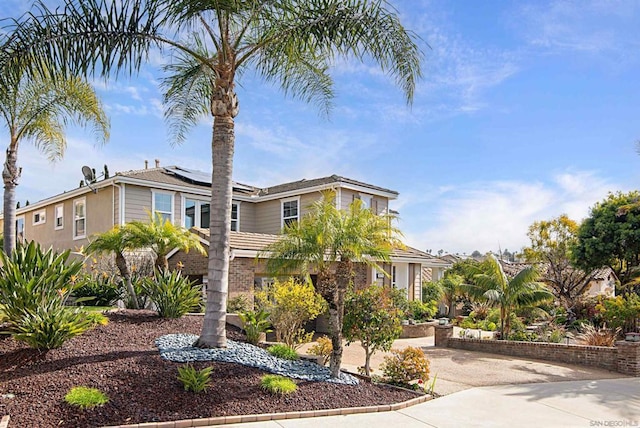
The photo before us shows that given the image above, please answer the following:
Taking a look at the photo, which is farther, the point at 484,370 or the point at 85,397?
the point at 484,370

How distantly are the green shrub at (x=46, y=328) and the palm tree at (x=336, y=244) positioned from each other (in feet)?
14.8

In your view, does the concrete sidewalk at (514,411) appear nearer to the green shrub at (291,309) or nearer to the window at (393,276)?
the green shrub at (291,309)

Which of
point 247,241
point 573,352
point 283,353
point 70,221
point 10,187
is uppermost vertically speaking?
point 10,187

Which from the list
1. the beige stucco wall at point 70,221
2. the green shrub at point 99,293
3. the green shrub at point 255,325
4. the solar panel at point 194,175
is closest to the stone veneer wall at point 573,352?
the green shrub at point 255,325

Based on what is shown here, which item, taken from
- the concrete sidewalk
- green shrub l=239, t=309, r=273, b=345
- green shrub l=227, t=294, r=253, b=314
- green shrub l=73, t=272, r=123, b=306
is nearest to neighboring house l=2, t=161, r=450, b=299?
green shrub l=227, t=294, r=253, b=314

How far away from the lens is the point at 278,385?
752 centimetres

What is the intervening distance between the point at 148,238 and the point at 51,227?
13470mm

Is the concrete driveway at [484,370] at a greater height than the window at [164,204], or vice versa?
the window at [164,204]

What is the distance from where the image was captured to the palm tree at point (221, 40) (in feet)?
28.2

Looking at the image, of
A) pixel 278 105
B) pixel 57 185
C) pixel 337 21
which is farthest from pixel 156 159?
pixel 337 21

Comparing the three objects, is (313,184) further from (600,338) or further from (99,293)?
(600,338)

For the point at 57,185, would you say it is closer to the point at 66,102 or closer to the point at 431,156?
the point at 66,102

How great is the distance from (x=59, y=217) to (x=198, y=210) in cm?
783

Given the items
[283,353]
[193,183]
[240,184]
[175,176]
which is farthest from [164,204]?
[283,353]
